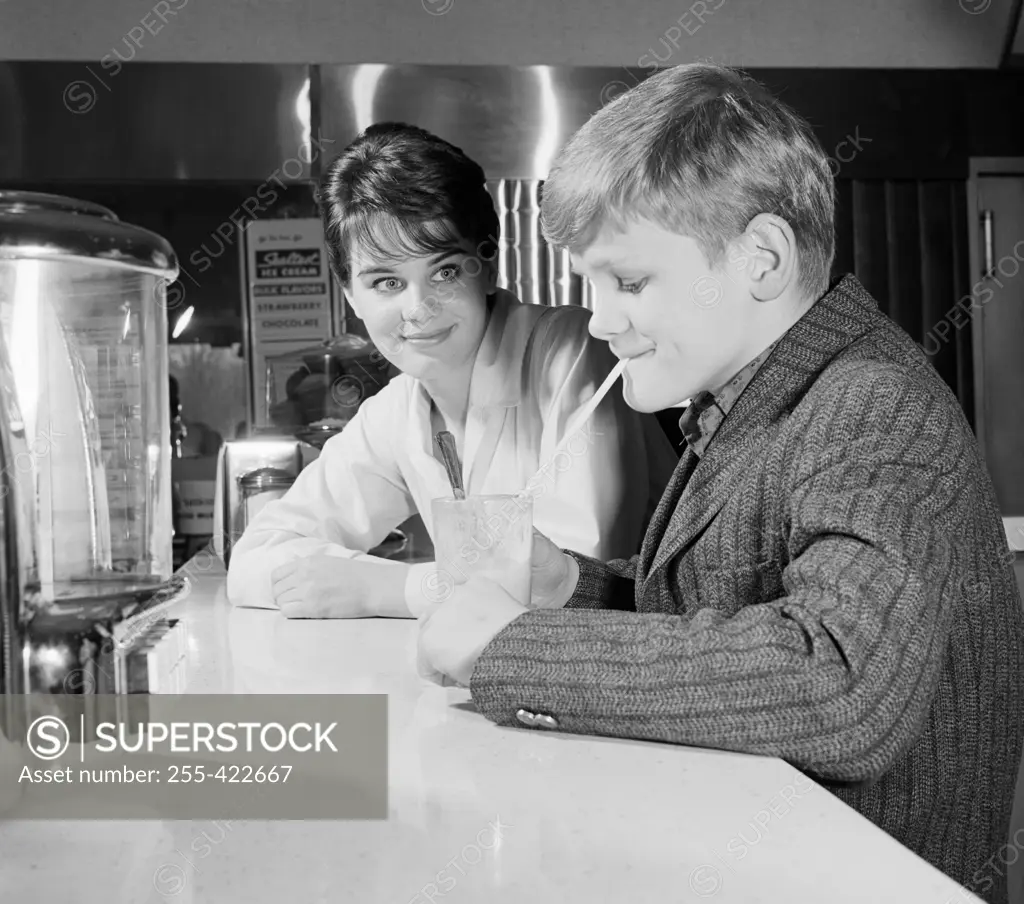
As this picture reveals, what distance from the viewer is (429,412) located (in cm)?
170

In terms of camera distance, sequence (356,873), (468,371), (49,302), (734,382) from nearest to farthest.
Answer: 1. (356,873)
2. (49,302)
3. (734,382)
4. (468,371)

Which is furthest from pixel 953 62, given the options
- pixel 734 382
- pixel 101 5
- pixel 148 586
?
pixel 148 586

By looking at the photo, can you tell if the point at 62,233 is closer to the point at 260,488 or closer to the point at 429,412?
the point at 429,412

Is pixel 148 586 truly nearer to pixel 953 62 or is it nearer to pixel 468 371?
pixel 468 371

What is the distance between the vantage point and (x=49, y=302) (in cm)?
63

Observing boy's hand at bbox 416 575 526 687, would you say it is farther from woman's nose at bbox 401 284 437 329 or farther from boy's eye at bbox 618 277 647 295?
woman's nose at bbox 401 284 437 329

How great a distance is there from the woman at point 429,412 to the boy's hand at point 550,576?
0.63 feet

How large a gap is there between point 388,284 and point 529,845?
106 centimetres

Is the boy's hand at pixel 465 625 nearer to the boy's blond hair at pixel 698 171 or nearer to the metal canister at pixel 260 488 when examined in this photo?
the boy's blond hair at pixel 698 171

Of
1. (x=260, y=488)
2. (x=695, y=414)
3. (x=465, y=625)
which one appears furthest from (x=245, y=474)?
(x=465, y=625)

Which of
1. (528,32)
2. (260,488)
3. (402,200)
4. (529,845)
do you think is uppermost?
(528,32)

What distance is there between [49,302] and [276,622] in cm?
74

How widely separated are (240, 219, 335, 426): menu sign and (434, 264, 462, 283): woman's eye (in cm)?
196

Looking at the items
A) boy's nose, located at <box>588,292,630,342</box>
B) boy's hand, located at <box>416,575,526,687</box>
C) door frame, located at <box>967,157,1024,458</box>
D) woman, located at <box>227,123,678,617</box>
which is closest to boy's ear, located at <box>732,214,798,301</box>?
boy's nose, located at <box>588,292,630,342</box>
